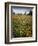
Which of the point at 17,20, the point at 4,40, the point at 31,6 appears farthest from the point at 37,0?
the point at 4,40

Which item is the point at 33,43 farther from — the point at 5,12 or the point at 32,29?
the point at 5,12

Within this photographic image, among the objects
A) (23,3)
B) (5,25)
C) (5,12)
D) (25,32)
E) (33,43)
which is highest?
(23,3)

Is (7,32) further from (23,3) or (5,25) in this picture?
(23,3)

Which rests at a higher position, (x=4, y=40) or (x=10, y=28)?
(x=10, y=28)

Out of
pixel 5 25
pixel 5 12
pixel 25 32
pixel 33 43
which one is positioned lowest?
pixel 33 43

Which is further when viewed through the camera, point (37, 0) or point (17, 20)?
point (37, 0)

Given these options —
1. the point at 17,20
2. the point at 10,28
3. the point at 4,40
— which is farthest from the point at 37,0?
the point at 4,40
